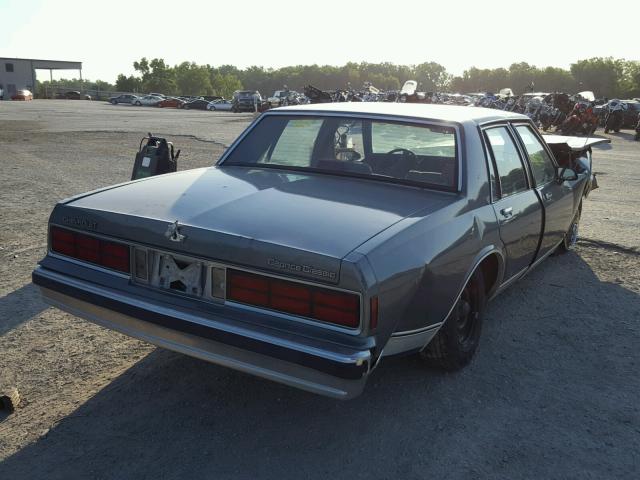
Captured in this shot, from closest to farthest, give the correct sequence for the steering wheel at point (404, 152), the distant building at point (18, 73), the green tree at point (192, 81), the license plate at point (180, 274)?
the license plate at point (180, 274) < the steering wheel at point (404, 152) < the distant building at point (18, 73) < the green tree at point (192, 81)

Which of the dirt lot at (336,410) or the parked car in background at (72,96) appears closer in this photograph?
the dirt lot at (336,410)

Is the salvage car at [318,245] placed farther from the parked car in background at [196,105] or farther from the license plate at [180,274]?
the parked car in background at [196,105]

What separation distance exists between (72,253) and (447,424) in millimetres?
2111

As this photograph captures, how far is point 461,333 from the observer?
3471 mm

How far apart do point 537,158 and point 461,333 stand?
1772 millimetres

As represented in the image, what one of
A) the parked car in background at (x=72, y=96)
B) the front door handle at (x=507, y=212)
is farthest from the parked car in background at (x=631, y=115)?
the parked car in background at (x=72, y=96)

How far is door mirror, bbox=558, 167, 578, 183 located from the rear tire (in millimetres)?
1583

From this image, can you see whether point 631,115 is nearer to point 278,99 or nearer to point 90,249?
point 278,99

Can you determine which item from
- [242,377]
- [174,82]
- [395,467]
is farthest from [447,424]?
[174,82]

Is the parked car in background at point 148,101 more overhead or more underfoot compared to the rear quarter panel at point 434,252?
more underfoot

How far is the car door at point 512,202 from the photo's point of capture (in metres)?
3.62

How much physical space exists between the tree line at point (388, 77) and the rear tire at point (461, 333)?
176 feet

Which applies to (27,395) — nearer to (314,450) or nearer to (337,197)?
(314,450)

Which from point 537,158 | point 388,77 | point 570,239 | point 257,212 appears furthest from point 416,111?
point 388,77
